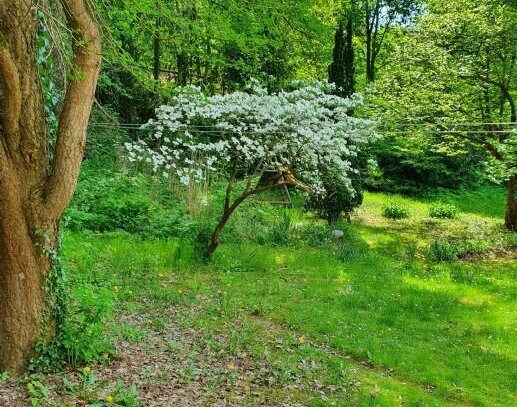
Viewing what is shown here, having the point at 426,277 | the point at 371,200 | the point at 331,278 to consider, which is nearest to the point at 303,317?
the point at 331,278

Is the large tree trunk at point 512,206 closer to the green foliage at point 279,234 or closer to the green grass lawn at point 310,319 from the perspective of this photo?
the green grass lawn at point 310,319

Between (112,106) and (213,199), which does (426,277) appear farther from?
(112,106)

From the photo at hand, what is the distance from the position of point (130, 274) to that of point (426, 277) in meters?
5.20

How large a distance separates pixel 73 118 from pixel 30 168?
0.48 meters

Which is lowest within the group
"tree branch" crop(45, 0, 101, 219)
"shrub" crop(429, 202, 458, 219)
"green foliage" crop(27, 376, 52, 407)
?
"green foliage" crop(27, 376, 52, 407)

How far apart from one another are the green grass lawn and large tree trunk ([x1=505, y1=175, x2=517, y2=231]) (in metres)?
2.69

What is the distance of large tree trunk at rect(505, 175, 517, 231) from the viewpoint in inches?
513

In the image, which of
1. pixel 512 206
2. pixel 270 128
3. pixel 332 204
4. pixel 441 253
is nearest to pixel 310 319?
pixel 270 128

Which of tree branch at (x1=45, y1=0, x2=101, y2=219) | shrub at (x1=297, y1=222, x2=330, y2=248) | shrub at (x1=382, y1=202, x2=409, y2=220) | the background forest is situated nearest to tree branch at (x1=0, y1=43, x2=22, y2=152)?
the background forest

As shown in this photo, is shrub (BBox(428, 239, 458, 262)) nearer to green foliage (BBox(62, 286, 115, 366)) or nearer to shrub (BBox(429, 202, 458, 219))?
shrub (BBox(429, 202, 458, 219))

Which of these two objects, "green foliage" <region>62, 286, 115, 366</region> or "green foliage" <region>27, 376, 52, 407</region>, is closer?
"green foliage" <region>27, 376, 52, 407</region>

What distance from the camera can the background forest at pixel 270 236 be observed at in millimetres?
4238

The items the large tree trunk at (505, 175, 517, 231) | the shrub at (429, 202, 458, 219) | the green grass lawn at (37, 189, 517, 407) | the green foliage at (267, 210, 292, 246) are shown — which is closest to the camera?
the green grass lawn at (37, 189, 517, 407)

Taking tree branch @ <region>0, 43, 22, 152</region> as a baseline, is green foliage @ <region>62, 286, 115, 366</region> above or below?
below
